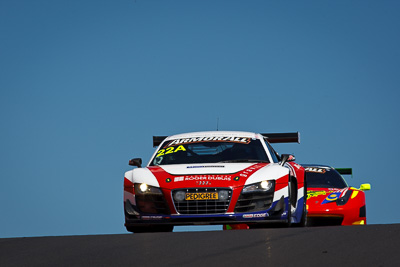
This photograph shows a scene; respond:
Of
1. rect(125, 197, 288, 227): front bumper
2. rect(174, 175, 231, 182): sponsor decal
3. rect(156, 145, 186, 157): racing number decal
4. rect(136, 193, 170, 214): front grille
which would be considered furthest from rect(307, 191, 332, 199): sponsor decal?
rect(136, 193, 170, 214): front grille

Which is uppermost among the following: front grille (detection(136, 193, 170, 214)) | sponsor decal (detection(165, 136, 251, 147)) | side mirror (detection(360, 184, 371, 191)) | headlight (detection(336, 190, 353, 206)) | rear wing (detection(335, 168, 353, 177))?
sponsor decal (detection(165, 136, 251, 147))

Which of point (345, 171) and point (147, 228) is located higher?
point (147, 228)

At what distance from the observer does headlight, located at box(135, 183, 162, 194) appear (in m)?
9.89

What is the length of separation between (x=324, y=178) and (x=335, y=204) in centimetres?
124

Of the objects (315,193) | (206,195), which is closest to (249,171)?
(206,195)

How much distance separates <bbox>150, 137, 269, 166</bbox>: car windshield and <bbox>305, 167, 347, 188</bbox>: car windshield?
10.2 ft

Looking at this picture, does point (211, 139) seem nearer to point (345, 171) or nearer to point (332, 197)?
point (332, 197)

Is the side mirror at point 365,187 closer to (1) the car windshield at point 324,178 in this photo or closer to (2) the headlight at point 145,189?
(1) the car windshield at point 324,178

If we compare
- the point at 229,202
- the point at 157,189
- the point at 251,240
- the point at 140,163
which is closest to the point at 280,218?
the point at 229,202

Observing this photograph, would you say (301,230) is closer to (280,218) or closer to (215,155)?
(280,218)

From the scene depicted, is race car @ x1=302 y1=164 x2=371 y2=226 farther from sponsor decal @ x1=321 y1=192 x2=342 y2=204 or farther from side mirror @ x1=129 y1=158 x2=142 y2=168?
side mirror @ x1=129 y1=158 x2=142 y2=168

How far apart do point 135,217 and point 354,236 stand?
3.59 metres

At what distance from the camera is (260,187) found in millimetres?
9891

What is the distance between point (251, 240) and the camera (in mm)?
7027
